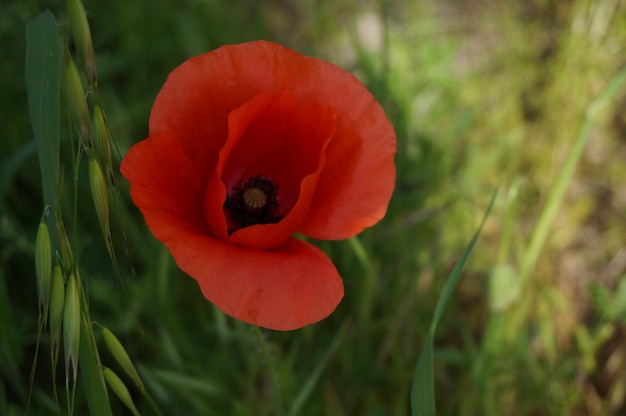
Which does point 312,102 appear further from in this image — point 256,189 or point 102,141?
point 102,141

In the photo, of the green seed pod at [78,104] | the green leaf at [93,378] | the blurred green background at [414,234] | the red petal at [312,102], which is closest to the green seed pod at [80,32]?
the green seed pod at [78,104]

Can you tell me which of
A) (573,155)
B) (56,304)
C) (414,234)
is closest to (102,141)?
(56,304)

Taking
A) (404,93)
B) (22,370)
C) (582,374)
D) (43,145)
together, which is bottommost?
(582,374)

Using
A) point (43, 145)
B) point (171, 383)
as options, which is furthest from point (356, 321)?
point (43, 145)

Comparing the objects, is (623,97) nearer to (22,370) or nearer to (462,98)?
(462,98)

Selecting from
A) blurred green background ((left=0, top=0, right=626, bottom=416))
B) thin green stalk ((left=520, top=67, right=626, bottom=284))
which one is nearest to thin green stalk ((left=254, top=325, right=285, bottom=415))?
blurred green background ((left=0, top=0, right=626, bottom=416))

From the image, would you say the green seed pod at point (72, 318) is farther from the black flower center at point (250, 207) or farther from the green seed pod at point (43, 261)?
the black flower center at point (250, 207)

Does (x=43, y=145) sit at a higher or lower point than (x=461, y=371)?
higher
